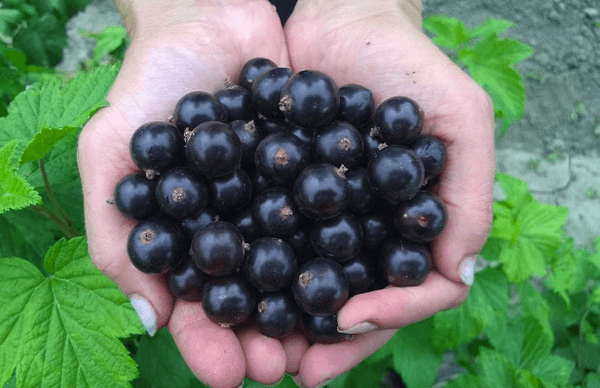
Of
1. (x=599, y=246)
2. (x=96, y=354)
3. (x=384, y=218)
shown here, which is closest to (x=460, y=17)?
(x=599, y=246)

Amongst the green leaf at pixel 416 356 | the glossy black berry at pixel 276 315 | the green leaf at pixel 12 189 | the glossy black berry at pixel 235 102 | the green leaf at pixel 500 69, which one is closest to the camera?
the green leaf at pixel 12 189

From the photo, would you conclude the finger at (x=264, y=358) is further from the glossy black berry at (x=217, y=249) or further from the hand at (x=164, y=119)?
the glossy black berry at (x=217, y=249)

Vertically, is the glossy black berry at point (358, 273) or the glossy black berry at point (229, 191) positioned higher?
the glossy black berry at point (229, 191)

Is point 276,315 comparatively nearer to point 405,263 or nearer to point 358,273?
point 358,273

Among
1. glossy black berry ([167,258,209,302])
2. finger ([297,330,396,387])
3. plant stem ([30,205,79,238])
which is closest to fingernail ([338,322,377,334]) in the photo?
finger ([297,330,396,387])

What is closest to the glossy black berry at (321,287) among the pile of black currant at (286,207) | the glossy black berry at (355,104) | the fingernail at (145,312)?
the pile of black currant at (286,207)

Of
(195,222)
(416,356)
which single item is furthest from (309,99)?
(416,356)
